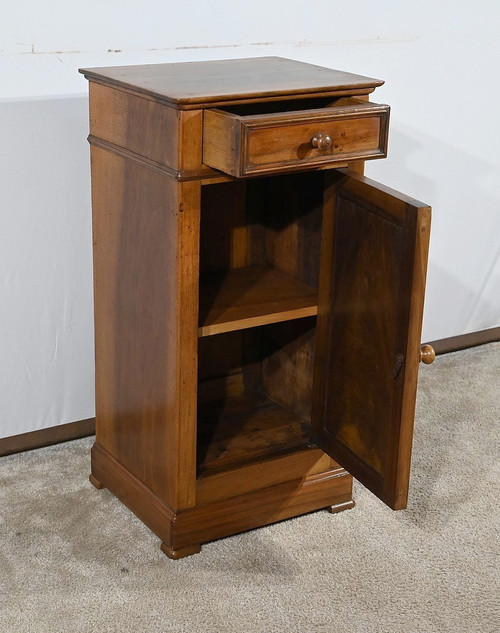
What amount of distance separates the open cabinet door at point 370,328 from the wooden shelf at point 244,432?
0.41 feet

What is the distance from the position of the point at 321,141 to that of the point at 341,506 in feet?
2.77

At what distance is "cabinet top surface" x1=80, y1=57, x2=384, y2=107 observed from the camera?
1672 mm

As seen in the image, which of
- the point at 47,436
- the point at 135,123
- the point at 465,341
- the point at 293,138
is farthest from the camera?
the point at 465,341

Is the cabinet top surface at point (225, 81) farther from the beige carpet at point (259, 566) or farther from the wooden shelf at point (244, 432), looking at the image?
the beige carpet at point (259, 566)

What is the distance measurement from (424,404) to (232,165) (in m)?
1.23

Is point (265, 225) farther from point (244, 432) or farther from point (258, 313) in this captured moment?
point (244, 432)

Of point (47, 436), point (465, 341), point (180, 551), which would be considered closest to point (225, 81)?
point (180, 551)

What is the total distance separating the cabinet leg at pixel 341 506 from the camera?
6.98 feet

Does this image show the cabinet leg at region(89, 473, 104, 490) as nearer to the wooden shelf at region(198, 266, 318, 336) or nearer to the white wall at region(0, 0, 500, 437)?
the white wall at region(0, 0, 500, 437)

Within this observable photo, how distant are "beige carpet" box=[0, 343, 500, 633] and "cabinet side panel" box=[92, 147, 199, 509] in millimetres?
151

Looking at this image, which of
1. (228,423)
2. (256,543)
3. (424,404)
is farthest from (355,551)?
(424,404)

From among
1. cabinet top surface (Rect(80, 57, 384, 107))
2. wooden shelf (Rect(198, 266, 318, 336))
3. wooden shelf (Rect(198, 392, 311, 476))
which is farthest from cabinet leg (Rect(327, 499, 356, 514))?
cabinet top surface (Rect(80, 57, 384, 107))

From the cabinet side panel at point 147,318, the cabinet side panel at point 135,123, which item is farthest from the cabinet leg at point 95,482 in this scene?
the cabinet side panel at point 135,123

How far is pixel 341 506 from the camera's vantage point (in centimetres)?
214
